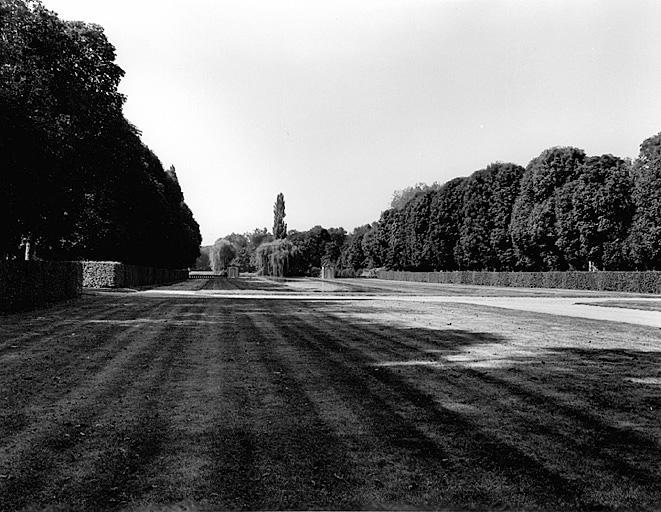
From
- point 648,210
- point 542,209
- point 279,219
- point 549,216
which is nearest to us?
point 648,210

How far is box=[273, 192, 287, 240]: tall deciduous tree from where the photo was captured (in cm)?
12212

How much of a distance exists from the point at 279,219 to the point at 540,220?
7976 centimetres

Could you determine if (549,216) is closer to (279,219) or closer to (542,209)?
(542,209)

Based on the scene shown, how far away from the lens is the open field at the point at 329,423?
3.69m

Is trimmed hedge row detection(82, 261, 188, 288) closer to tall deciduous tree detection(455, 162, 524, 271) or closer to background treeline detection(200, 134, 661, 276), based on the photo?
background treeline detection(200, 134, 661, 276)

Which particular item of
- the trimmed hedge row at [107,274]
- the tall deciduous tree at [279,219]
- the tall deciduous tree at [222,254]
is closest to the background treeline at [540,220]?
the trimmed hedge row at [107,274]

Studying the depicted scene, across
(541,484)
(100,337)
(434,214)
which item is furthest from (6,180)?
(434,214)

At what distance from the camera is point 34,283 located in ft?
59.1

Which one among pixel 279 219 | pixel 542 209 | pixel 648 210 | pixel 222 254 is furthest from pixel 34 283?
pixel 279 219

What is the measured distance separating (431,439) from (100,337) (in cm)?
797

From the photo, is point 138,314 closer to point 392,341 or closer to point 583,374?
point 392,341

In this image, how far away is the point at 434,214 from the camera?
6994cm

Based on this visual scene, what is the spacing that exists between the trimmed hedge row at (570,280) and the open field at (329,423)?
2915 cm

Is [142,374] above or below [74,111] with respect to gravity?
below
